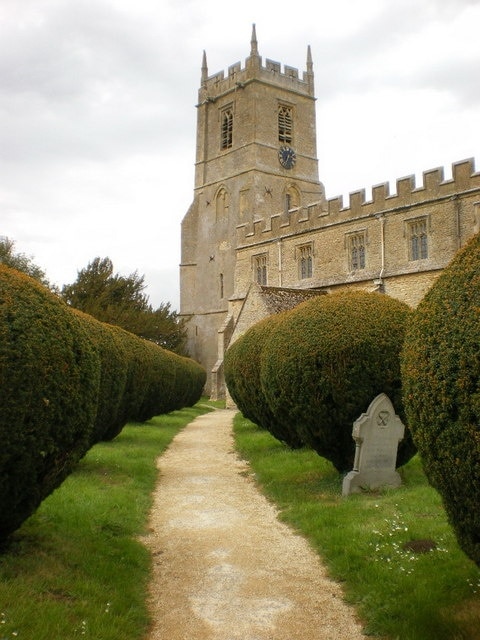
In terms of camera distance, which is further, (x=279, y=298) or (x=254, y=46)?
(x=254, y=46)

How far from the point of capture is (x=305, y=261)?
33.4 metres

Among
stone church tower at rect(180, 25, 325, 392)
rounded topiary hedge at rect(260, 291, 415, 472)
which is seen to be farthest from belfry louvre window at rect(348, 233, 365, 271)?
rounded topiary hedge at rect(260, 291, 415, 472)

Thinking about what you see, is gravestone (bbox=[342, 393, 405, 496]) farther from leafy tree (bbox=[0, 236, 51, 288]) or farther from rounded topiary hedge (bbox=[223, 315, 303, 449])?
leafy tree (bbox=[0, 236, 51, 288])

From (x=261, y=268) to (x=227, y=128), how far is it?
1533 centimetres

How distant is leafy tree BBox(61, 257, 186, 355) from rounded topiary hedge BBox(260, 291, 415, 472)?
2566 cm

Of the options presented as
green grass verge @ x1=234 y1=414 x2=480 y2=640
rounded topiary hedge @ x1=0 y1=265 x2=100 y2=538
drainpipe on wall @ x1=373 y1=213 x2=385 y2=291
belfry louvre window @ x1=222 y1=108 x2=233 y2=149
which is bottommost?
green grass verge @ x1=234 y1=414 x2=480 y2=640

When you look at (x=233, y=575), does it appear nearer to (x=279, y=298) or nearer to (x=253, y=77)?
(x=279, y=298)

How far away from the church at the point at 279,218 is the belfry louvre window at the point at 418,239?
5 centimetres

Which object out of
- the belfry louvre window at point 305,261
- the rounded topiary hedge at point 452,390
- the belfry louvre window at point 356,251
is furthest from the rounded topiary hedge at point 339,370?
the belfry louvre window at point 305,261

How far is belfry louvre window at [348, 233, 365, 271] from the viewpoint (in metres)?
30.2

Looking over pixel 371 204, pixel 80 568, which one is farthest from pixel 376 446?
pixel 371 204

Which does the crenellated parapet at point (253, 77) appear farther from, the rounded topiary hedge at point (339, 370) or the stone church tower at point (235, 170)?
the rounded topiary hedge at point (339, 370)

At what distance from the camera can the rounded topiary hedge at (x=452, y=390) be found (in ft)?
10.9

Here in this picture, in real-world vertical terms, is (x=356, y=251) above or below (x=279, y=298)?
above
